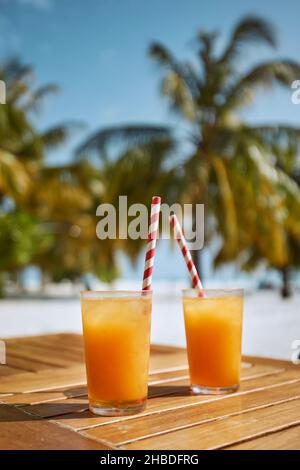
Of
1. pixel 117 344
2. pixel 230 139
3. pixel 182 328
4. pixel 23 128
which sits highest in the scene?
pixel 23 128

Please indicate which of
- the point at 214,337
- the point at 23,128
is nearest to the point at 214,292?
the point at 214,337

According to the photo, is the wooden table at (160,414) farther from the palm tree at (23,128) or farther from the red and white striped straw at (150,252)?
the palm tree at (23,128)

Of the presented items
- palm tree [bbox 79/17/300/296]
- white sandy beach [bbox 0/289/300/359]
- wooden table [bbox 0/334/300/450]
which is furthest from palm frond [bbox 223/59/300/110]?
wooden table [bbox 0/334/300/450]

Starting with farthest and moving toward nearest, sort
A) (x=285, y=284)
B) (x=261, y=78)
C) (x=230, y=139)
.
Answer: (x=285, y=284) → (x=261, y=78) → (x=230, y=139)

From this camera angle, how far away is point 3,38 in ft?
48.5

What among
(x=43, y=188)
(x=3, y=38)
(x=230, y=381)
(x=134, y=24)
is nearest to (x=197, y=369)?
(x=230, y=381)

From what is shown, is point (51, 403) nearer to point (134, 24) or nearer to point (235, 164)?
point (235, 164)

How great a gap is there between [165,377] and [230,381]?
0.62 ft

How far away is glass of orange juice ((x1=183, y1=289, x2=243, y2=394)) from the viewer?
106cm

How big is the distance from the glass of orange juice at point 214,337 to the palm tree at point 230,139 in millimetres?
8037

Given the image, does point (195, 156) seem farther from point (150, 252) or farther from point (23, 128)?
point (150, 252)

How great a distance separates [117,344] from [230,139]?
887cm

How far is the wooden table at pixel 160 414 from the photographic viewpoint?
74 cm

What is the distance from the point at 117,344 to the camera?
96 centimetres
